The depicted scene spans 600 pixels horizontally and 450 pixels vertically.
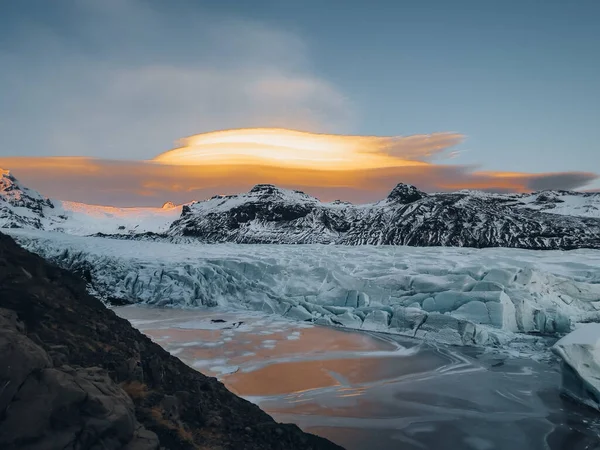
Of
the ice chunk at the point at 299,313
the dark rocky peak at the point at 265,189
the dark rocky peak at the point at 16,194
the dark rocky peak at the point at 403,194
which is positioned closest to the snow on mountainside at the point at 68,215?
the dark rocky peak at the point at 16,194

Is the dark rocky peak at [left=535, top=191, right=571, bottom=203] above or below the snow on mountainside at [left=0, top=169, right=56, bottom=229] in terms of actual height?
above

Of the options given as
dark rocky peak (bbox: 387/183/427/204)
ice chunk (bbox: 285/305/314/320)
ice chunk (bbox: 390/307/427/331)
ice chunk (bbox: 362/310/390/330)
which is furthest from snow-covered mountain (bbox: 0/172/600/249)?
ice chunk (bbox: 390/307/427/331)

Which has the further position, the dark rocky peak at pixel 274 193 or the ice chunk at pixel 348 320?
the dark rocky peak at pixel 274 193

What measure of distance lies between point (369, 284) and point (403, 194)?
181 feet

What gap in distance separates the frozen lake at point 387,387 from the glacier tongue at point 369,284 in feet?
4.69

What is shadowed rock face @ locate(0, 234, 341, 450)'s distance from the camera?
2719 millimetres

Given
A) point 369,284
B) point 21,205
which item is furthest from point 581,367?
point 21,205

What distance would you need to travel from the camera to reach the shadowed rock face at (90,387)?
2719 mm

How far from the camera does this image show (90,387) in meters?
3.05

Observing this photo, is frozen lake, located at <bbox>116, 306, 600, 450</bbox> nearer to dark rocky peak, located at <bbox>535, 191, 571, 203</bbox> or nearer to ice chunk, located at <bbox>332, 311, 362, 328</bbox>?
ice chunk, located at <bbox>332, 311, 362, 328</bbox>

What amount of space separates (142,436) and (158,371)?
124 centimetres

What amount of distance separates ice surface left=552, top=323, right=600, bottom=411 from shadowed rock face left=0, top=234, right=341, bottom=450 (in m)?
6.10

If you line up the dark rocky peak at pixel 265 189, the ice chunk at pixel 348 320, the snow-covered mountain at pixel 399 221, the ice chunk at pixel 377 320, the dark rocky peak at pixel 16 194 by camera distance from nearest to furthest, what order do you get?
the ice chunk at pixel 377 320 → the ice chunk at pixel 348 320 → the snow-covered mountain at pixel 399 221 → the dark rocky peak at pixel 265 189 → the dark rocky peak at pixel 16 194

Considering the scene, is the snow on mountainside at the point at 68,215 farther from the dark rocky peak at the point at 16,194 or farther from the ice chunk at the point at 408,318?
the ice chunk at the point at 408,318
